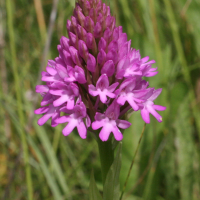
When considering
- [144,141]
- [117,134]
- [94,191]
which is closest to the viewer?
[117,134]

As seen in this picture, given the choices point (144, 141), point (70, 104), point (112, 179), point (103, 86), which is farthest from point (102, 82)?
point (144, 141)

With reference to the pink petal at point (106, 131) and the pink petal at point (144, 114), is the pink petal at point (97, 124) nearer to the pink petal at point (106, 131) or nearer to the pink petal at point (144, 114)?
the pink petal at point (106, 131)

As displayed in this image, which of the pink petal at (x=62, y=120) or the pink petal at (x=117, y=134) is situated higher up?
the pink petal at (x=62, y=120)

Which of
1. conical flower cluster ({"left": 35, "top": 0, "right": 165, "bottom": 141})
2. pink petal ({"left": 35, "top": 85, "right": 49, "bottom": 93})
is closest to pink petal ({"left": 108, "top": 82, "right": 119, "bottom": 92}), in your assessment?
conical flower cluster ({"left": 35, "top": 0, "right": 165, "bottom": 141})

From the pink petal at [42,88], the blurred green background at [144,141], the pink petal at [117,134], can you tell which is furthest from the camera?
the blurred green background at [144,141]

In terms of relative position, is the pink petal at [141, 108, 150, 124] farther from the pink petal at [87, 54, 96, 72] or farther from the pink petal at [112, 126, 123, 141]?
the pink petal at [87, 54, 96, 72]

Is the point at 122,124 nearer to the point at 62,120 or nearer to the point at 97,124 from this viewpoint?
the point at 97,124

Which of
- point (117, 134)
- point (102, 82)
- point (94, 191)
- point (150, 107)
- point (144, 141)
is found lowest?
point (94, 191)

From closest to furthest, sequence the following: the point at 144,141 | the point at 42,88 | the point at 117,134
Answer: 1. the point at 117,134
2. the point at 42,88
3. the point at 144,141

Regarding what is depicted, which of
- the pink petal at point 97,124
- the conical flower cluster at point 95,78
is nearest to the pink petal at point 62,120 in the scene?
the conical flower cluster at point 95,78

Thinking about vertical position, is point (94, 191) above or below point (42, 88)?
below
